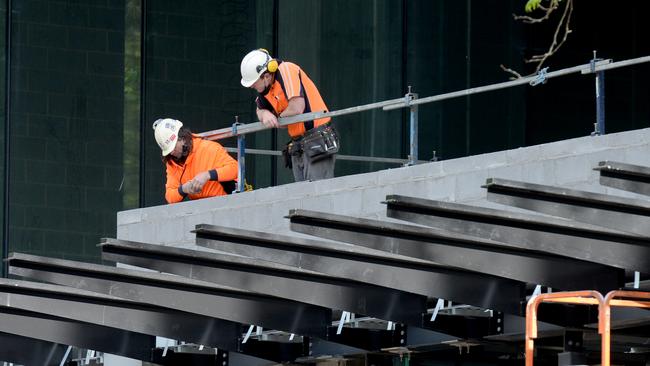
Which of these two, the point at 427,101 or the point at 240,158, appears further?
the point at 240,158

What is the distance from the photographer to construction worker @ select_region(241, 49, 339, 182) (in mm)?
17281

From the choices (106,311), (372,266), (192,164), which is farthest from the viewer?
(192,164)

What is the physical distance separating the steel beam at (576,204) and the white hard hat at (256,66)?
15.0 ft

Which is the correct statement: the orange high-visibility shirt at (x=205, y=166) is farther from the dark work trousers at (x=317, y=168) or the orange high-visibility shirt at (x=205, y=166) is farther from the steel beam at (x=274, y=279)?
the steel beam at (x=274, y=279)

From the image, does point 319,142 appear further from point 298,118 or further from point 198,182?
point 198,182

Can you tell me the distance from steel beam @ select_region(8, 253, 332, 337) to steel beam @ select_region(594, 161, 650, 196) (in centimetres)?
428

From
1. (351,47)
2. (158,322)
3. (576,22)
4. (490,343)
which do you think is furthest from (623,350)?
(576,22)

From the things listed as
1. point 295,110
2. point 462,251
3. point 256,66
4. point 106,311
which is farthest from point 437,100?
point 106,311

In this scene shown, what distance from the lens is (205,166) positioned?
720 inches

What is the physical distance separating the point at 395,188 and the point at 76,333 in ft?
11.3

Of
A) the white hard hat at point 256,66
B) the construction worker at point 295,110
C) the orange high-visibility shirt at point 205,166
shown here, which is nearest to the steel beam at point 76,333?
the orange high-visibility shirt at point 205,166

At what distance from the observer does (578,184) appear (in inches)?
566

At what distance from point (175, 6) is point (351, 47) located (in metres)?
2.20

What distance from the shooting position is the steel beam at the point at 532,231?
44.0ft
